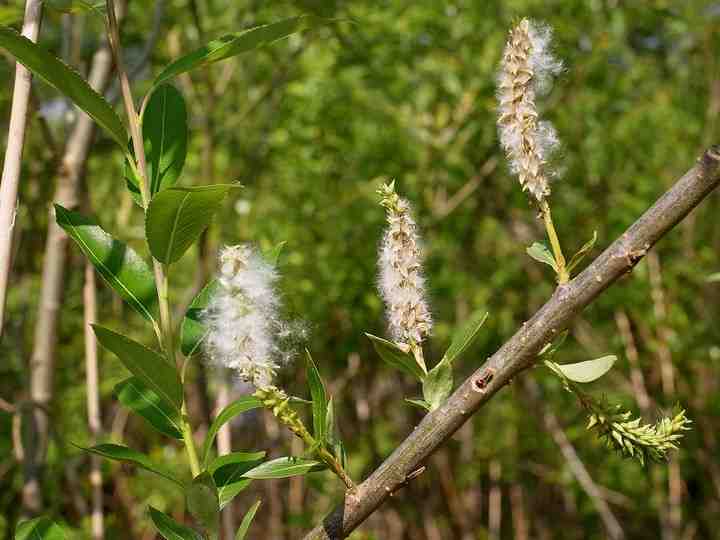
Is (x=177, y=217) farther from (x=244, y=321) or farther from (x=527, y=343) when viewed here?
(x=527, y=343)

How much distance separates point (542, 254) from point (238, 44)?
277 millimetres

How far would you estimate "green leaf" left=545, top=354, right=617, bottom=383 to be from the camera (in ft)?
1.84

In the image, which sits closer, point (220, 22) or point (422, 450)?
point (422, 450)

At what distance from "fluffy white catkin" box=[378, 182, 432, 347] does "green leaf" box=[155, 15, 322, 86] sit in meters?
0.17

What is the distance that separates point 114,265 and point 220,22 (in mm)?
2235

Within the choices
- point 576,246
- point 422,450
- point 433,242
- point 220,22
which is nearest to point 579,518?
point 576,246

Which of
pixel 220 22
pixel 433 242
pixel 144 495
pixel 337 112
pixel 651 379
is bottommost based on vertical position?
pixel 144 495

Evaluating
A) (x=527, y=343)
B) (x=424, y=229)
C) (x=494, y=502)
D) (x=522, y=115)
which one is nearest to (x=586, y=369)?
(x=527, y=343)

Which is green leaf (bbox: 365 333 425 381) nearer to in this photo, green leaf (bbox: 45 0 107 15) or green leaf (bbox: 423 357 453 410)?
green leaf (bbox: 423 357 453 410)

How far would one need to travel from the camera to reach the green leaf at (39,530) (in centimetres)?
67

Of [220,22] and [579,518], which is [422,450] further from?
[579,518]

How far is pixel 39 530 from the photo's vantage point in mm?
683

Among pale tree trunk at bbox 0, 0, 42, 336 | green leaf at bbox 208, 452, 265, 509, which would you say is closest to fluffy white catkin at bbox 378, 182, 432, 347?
green leaf at bbox 208, 452, 265, 509

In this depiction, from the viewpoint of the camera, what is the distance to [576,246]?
10.3 feet
